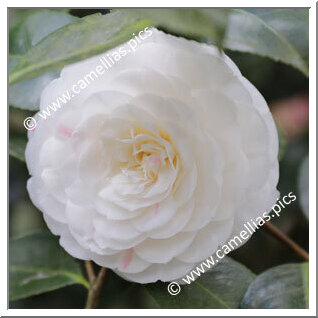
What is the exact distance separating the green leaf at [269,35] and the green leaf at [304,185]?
0.11 metres

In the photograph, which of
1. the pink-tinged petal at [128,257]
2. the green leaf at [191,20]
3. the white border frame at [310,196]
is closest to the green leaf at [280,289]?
the white border frame at [310,196]

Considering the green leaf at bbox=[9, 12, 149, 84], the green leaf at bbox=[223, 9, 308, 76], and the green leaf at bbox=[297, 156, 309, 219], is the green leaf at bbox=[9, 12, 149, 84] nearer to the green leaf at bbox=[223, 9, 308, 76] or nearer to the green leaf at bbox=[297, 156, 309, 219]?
the green leaf at bbox=[223, 9, 308, 76]

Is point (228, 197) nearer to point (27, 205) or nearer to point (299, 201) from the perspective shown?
point (299, 201)

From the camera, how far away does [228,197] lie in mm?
514

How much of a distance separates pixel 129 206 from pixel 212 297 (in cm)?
15

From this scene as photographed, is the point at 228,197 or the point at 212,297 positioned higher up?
the point at 228,197

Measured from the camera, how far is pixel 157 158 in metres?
0.53

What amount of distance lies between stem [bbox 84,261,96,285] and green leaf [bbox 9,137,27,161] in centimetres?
14

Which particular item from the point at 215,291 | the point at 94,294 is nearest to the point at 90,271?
the point at 94,294

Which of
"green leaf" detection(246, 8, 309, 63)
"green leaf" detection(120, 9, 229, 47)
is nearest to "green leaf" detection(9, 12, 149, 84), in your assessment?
"green leaf" detection(120, 9, 229, 47)

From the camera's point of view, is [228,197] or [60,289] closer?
[228,197]

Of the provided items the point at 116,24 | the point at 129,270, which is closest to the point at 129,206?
the point at 129,270

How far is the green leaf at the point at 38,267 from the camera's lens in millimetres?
615

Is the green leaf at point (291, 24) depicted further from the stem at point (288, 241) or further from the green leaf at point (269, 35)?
the stem at point (288, 241)
